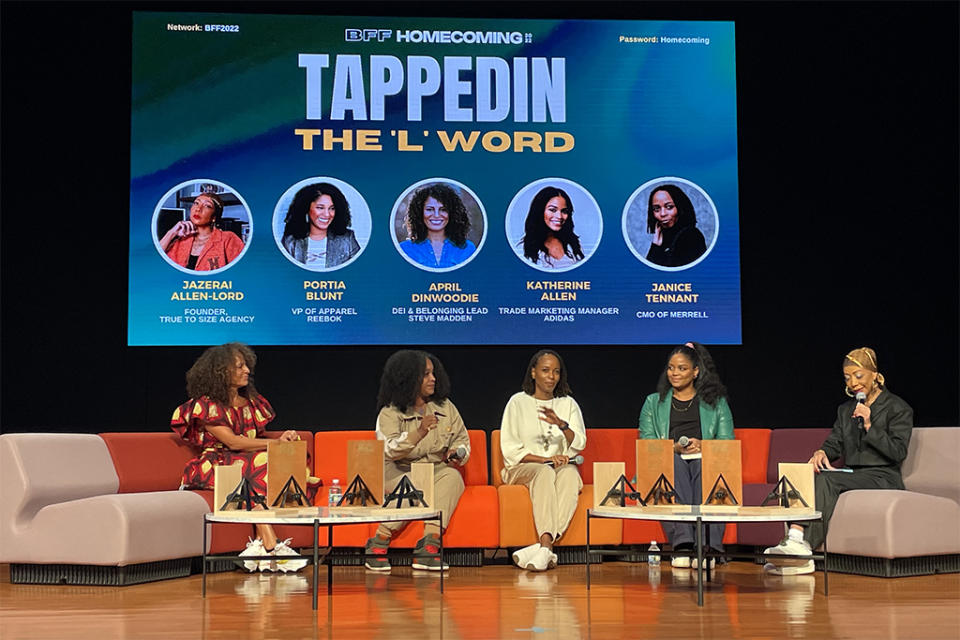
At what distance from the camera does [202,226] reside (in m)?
6.91

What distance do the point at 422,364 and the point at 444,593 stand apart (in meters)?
1.59

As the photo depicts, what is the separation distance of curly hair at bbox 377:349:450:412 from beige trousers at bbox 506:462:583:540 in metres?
0.68

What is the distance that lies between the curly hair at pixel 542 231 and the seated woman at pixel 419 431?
42.7 inches

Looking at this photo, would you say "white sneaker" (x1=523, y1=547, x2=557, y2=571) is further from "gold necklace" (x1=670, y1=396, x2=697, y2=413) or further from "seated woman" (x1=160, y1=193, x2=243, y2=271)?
"seated woman" (x1=160, y1=193, x2=243, y2=271)

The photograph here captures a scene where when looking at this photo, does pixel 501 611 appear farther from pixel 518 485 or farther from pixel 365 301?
pixel 365 301

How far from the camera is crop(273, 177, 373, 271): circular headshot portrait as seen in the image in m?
6.93

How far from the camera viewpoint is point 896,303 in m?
7.28

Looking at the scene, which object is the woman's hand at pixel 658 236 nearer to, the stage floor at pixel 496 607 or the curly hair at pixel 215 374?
the stage floor at pixel 496 607

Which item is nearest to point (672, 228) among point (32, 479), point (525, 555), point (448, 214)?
point (448, 214)

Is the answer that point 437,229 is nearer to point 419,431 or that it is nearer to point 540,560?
point 419,431

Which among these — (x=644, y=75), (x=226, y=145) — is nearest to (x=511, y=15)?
(x=644, y=75)

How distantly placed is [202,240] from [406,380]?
1631 mm

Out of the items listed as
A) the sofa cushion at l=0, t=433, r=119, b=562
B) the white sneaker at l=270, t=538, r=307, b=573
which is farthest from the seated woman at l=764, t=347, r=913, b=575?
the sofa cushion at l=0, t=433, r=119, b=562

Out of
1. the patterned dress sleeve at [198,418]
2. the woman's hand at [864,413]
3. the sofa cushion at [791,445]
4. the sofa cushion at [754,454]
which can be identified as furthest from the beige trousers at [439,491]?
the woman's hand at [864,413]
